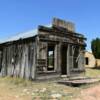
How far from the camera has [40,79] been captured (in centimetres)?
1471

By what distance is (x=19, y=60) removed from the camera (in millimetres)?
16609

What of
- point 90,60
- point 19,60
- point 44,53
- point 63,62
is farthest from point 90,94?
point 90,60

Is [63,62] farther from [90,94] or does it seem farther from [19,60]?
[90,94]

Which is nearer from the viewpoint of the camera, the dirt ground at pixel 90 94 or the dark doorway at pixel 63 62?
the dirt ground at pixel 90 94

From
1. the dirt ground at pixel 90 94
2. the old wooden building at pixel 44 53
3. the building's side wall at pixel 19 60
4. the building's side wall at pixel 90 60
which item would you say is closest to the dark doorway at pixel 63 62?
the old wooden building at pixel 44 53

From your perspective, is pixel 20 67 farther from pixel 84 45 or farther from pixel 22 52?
pixel 84 45

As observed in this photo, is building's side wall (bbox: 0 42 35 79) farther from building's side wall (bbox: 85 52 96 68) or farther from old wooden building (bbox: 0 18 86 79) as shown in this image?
building's side wall (bbox: 85 52 96 68)

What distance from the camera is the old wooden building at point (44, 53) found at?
48.9 feet

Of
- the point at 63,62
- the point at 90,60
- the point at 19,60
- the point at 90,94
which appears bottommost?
the point at 90,94

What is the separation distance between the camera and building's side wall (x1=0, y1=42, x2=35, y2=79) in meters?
15.2

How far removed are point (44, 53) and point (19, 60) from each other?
2.48 metres

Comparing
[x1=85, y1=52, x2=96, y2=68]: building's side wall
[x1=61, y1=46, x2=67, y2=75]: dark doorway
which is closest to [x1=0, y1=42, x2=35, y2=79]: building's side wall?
[x1=61, y1=46, x2=67, y2=75]: dark doorway

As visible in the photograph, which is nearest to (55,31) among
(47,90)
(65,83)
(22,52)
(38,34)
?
(38,34)

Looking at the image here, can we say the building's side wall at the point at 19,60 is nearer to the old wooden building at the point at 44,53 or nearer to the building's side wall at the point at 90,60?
the old wooden building at the point at 44,53
